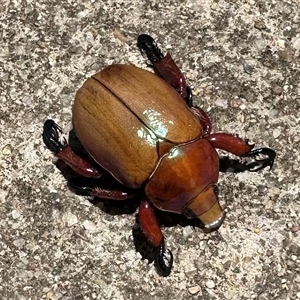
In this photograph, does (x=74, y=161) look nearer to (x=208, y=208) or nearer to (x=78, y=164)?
(x=78, y=164)

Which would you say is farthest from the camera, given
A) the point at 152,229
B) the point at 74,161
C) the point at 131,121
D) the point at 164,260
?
the point at 74,161

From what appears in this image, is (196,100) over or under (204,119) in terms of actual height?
under

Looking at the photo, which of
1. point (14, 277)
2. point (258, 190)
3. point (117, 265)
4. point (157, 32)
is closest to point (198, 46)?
point (157, 32)

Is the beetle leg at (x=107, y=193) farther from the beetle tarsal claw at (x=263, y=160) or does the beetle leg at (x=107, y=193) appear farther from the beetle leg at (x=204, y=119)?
the beetle tarsal claw at (x=263, y=160)

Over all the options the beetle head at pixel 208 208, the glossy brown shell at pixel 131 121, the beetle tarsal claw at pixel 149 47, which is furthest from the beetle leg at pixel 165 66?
the beetle head at pixel 208 208

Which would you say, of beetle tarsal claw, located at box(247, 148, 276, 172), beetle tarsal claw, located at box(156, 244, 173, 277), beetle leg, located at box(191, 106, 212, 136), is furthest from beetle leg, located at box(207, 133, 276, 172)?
beetle tarsal claw, located at box(156, 244, 173, 277)

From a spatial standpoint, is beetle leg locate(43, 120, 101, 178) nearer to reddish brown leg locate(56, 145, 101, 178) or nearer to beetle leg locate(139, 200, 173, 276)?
reddish brown leg locate(56, 145, 101, 178)

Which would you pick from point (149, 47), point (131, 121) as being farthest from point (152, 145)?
point (149, 47)
